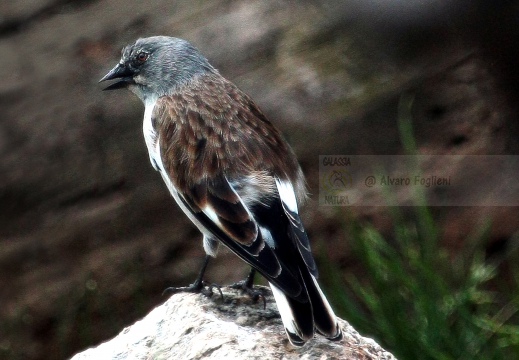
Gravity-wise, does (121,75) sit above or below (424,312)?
above

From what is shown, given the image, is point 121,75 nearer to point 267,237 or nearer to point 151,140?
point 151,140

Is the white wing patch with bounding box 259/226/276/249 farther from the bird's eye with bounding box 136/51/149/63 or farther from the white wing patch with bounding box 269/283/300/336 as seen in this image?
the bird's eye with bounding box 136/51/149/63

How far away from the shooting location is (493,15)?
23.8ft

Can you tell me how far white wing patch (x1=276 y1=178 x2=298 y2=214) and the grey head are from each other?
1.08 meters

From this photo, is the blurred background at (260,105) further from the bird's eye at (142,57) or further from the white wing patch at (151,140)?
the white wing patch at (151,140)

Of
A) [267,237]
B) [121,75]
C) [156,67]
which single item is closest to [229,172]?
[267,237]

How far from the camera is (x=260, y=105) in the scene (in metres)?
7.07

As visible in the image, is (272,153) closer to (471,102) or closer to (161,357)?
(161,357)

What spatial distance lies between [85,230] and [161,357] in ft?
10.5

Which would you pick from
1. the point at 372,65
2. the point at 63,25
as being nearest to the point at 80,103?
the point at 63,25
